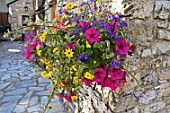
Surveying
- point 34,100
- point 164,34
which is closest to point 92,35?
point 164,34

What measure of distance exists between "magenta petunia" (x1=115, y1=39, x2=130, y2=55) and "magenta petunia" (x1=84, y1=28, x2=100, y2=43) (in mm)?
120

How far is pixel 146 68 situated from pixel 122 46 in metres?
0.50

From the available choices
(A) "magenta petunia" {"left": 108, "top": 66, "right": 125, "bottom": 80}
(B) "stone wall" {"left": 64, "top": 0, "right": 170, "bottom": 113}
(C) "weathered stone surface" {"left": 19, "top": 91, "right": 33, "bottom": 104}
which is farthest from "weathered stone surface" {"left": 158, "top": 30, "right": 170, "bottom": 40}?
(C) "weathered stone surface" {"left": 19, "top": 91, "right": 33, "bottom": 104}

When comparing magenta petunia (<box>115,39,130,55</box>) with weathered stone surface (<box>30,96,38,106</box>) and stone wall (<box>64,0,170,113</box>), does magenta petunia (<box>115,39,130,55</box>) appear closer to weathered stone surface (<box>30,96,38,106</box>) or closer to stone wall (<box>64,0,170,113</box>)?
stone wall (<box>64,0,170,113</box>)

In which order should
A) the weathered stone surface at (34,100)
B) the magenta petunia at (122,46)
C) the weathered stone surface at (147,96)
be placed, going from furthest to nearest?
the weathered stone surface at (34,100) → the weathered stone surface at (147,96) → the magenta petunia at (122,46)

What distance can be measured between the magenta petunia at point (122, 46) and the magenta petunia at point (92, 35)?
120 mm

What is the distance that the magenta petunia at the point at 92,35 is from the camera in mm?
951

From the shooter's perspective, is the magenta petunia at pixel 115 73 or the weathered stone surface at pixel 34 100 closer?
the magenta petunia at pixel 115 73

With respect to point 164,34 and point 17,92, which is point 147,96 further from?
point 17,92

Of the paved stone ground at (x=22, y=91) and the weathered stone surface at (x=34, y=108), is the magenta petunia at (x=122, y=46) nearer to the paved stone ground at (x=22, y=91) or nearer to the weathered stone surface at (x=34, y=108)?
the paved stone ground at (x=22, y=91)

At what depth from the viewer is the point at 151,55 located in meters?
1.34

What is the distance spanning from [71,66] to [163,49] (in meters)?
0.80

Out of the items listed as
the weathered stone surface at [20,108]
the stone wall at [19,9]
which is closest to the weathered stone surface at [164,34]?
the weathered stone surface at [20,108]

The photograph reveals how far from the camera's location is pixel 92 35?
96cm
